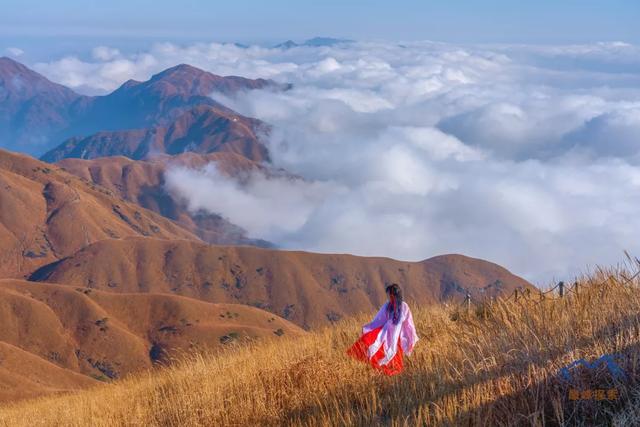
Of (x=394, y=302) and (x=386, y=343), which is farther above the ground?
(x=394, y=302)

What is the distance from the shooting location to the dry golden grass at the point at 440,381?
5758mm

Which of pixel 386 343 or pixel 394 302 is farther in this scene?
pixel 394 302

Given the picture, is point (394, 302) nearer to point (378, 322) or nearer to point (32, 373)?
point (378, 322)

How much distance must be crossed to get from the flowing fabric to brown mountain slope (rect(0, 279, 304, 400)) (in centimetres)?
10999

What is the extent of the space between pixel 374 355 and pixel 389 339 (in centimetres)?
31

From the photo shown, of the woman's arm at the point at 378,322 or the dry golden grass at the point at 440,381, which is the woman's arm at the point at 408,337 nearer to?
the dry golden grass at the point at 440,381

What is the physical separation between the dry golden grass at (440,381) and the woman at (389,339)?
0.19 meters

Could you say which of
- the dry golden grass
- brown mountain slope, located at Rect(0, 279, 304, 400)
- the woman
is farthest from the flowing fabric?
brown mountain slope, located at Rect(0, 279, 304, 400)

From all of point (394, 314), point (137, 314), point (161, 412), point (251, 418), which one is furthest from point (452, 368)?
point (137, 314)

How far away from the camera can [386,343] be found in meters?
9.49

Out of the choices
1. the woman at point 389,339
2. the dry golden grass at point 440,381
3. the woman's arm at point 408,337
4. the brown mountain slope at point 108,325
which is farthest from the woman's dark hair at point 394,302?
the brown mountain slope at point 108,325

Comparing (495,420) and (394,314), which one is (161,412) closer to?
(394,314)

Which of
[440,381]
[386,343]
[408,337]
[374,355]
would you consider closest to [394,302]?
[408,337]

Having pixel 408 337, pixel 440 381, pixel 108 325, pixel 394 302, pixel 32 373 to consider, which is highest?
pixel 440 381
